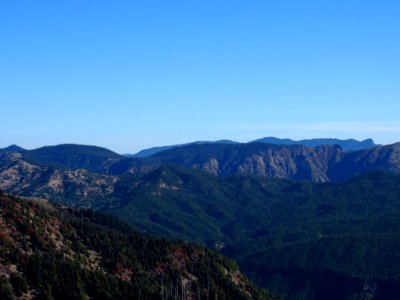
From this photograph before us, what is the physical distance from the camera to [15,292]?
19888 centimetres
